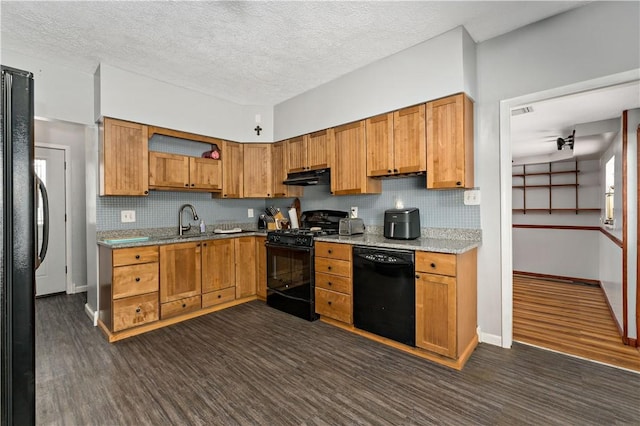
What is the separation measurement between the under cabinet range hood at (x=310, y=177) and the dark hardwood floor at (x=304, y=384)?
1723 millimetres

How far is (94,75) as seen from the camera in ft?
10.4

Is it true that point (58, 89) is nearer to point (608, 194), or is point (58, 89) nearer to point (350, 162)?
point (350, 162)

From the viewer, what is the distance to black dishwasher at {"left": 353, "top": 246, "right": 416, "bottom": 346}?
245cm

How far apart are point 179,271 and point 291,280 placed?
1209 millimetres

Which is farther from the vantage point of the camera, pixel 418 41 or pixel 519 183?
pixel 519 183

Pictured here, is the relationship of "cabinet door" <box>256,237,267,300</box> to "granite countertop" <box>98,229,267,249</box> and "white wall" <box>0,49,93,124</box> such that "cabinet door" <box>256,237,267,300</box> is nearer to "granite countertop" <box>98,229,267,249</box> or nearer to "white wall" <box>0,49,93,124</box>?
"granite countertop" <box>98,229,267,249</box>

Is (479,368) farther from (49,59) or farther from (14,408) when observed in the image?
(49,59)

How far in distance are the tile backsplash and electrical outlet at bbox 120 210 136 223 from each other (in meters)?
0.03

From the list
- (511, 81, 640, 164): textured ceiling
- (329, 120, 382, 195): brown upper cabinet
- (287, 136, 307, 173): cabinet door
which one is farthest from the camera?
(287, 136, 307, 173): cabinet door

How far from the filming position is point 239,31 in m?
2.43

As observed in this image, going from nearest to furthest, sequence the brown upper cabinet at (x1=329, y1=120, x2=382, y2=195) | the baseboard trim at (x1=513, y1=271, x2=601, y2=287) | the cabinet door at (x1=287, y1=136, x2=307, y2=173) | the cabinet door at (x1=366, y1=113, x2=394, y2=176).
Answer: the cabinet door at (x1=366, y1=113, x2=394, y2=176)
the brown upper cabinet at (x1=329, y1=120, x2=382, y2=195)
the cabinet door at (x1=287, y1=136, x2=307, y2=173)
the baseboard trim at (x1=513, y1=271, x2=601, y2=287)

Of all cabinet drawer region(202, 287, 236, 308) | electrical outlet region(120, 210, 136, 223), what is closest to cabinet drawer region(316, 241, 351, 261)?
cabinet drawer region(202, 287, 236, 308)

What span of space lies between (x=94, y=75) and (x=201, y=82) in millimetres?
1084

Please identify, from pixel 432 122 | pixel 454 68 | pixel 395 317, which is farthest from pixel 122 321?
pixel 454 68
